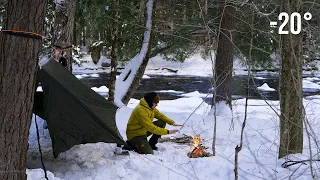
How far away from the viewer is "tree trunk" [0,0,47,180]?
3.03 meters

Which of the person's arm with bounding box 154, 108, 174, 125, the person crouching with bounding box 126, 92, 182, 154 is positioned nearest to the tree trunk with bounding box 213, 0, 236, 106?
the person's arm with bounding box 154, 108, 174, 125

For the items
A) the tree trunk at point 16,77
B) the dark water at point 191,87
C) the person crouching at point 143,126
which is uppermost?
the tree trunk at point 16,77

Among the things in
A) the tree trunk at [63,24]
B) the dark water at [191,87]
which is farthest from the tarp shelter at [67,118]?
the dark water at [191,87]

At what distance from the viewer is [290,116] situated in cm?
473

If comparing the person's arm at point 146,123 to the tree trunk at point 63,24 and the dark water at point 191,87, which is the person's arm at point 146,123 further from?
the dark water at point 191,87

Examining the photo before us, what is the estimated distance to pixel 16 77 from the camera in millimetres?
3047

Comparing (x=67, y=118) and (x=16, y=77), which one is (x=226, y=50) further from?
(x=16, y=77)

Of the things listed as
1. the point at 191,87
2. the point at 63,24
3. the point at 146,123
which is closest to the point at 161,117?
the point at 146,123

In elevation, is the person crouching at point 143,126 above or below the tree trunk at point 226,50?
below

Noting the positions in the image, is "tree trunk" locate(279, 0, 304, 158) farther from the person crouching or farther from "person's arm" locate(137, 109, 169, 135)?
"person's arm" locate(137, 109, 169, 135)

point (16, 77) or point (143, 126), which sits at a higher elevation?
point (16, 77)

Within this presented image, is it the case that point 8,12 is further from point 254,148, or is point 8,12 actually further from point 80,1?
point 80,1

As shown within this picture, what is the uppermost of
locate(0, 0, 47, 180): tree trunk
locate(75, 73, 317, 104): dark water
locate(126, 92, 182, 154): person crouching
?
locate(0, 0, 47, 180): tree trunk

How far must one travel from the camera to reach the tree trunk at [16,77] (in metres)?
3.03
